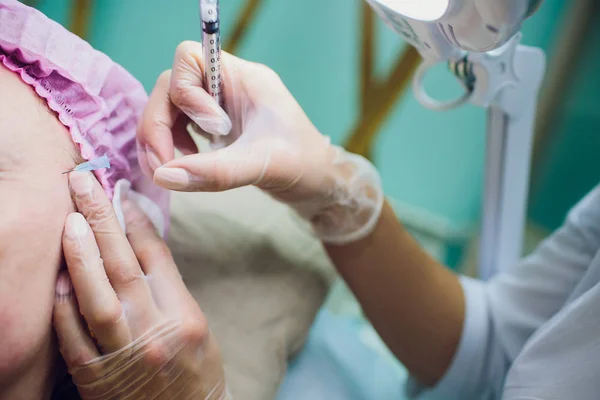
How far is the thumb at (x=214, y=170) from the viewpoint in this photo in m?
0.65

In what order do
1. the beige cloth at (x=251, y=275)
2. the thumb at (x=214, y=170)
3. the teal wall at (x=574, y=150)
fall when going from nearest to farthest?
the thumb at (x=214, y=170) < the beige cloth at (x=251, y=275) < the teal wall at (x=574, y=150)

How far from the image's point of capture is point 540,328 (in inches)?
32.1

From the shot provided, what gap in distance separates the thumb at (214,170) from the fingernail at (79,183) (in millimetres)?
78

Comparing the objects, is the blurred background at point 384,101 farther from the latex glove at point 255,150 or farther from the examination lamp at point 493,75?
the examination lamp at point 493,75

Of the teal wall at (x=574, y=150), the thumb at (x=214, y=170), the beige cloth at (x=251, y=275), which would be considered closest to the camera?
the thumb at (x=214, y=170)

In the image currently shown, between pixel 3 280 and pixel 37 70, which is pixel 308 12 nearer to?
pixel 37 70

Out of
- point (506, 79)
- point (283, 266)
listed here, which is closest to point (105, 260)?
point (283, 266)

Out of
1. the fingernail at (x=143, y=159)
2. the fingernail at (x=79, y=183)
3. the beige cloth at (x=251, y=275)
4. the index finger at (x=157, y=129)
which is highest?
the index finger at (x=157, y=129)

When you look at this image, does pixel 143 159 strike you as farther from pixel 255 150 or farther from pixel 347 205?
pixel 347 205

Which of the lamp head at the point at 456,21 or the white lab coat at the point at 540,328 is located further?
the white lab coat at the point at 540,328

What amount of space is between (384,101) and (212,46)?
0.81 meters

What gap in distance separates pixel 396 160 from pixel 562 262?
0.67m

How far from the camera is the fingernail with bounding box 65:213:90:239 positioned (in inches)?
23.8

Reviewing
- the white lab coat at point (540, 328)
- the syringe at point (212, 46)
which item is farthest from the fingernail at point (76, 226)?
the white lab coat at point (540, 328)
